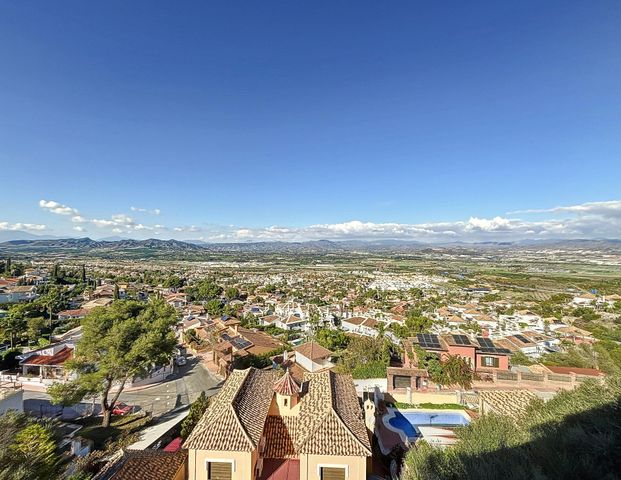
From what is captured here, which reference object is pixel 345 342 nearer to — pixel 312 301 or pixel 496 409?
pixel 496 409

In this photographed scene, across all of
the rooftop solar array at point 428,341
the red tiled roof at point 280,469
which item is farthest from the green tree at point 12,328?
the rooftop solar array at point 428,341

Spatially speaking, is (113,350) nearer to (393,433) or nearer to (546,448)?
(393,433)

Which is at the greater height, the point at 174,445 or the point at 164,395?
the point at 174,445

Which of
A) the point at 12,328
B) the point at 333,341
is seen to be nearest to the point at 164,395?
the point at 333,341

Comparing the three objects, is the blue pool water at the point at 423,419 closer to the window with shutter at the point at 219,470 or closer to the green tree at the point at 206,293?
the window with shutter at the point at 219,470

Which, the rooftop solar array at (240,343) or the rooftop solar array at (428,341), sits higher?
the rooftop solar array at (428,341)

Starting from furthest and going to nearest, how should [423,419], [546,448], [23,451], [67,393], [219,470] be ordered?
[423,419], [67,393], [219,470], [23,451], [546,448]

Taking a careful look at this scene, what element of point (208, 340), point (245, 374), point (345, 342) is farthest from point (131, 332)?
point (345, 342)
